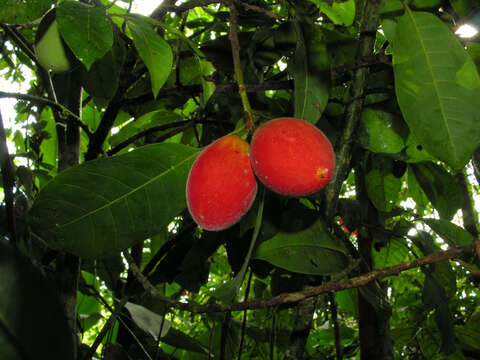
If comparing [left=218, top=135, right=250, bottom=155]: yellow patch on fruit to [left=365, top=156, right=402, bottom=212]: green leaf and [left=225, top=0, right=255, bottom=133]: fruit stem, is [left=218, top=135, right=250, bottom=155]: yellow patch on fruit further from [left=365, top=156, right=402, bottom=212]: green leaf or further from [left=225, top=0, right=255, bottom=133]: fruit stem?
[left=365, top=156, right=402, bottom=212]: green leaf

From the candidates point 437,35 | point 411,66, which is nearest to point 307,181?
point 411,66

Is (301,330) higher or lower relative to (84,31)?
lower

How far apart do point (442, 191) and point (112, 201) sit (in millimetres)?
1488

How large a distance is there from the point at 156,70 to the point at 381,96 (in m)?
0.91

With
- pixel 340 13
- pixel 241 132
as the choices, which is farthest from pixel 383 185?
pixel 241 132

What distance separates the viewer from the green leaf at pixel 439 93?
2.91 ft

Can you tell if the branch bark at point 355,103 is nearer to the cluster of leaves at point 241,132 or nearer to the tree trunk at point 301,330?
the cluster of leaves at point 241,132

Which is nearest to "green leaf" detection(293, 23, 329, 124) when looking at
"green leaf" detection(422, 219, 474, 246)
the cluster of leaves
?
the cluster of leaves

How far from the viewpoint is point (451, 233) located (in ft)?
4.25

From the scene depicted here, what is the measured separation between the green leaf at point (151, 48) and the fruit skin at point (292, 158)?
1.24ft

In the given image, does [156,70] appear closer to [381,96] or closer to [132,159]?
[132,159]

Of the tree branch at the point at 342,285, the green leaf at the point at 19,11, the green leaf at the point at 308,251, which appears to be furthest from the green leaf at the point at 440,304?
the green leaf at the point at 19,11

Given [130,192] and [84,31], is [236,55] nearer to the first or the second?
[84,31]

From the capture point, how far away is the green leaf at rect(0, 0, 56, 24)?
1.14m
